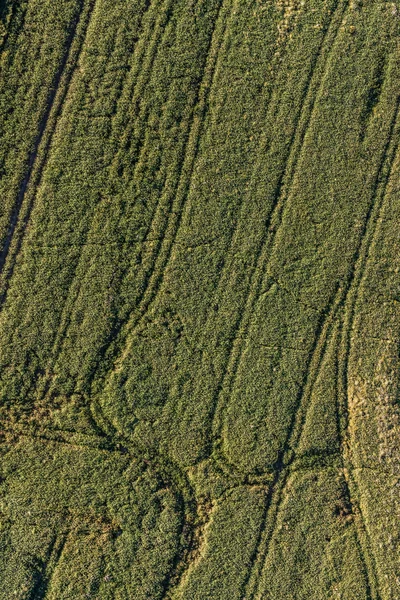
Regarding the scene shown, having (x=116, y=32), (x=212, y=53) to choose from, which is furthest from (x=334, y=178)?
(x=116, y=32)

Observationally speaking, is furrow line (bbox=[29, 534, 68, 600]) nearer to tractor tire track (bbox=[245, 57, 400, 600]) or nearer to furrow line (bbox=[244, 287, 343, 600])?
furrow line (bbox=[244, 287, 343, 600])

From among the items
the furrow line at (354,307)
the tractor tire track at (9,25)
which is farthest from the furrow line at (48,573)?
the tractor tire track at (9,25)

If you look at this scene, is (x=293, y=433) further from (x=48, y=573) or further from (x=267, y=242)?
(x=48, y=573)

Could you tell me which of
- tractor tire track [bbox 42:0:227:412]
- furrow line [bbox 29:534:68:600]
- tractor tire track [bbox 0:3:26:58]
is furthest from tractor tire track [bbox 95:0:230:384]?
tractor tire track [bbox 0:3:26:58]

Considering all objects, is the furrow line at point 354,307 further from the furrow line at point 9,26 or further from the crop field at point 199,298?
the furrow line at point 9,26

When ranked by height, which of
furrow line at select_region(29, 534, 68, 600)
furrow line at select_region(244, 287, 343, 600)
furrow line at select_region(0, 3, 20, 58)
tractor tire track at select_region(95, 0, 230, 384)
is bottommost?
furrow line at select_region(29, 534, 68, 600)
